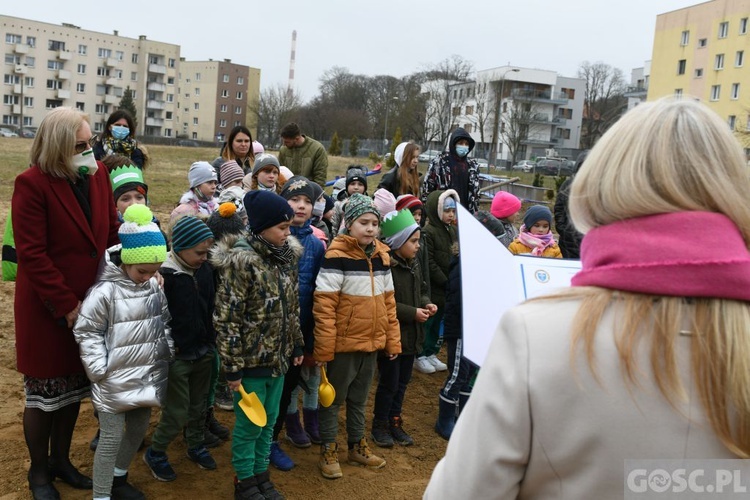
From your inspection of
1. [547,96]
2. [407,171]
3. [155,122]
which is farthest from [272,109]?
[407,171]

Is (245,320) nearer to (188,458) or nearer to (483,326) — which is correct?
(188,458)

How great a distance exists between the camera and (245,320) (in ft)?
12.5

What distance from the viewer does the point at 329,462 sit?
4.40 meters

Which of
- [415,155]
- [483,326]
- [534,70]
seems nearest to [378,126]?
[534,70]

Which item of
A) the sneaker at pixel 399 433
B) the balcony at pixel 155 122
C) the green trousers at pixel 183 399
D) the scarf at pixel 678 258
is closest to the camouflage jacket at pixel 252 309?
the green trousers at pixel 183 399

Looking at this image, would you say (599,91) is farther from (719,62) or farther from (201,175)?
(201,175)

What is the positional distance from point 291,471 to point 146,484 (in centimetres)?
92

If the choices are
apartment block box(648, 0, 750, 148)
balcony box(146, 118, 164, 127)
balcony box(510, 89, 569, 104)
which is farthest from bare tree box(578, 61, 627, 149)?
balcony box(146, 118, 164, 127)

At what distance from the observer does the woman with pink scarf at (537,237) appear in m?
5.62

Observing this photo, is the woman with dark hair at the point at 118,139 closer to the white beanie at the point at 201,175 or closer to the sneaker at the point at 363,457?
the white beanie at the point at 201,175

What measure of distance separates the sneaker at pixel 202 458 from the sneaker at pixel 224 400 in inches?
36.5

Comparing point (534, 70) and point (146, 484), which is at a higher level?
point (534, 70)

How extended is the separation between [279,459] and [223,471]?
0.37m

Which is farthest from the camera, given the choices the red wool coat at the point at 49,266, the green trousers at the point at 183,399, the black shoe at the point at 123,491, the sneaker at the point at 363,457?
the sneaker at the point at 363,457
